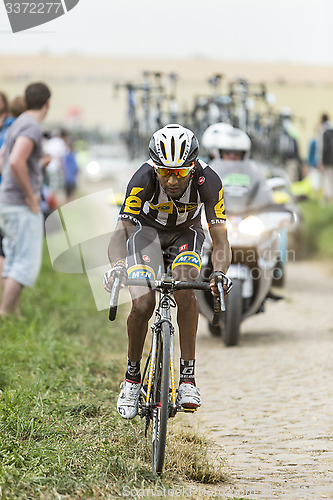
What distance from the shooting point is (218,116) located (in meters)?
15.0

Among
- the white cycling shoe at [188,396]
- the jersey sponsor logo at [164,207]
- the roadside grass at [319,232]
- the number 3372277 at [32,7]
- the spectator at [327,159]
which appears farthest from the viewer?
the spectator at [327,159]

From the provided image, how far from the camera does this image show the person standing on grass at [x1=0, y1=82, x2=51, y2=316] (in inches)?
348

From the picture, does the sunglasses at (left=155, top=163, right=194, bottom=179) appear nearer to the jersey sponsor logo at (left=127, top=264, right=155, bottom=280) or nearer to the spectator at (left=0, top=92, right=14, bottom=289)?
the jersey sponsor logo at (left=127, top=264, right=155, bottom=280)

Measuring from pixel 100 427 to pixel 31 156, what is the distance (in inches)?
145

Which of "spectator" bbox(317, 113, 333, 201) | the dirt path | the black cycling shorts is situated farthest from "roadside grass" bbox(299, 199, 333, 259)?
the black cycling shorts

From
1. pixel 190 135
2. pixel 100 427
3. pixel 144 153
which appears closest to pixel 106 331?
pixel 100 427

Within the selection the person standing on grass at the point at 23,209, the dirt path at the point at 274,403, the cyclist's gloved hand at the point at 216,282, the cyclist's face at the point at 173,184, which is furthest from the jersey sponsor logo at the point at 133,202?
the person standing on grass at the point at 23,209

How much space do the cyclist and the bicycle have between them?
0.22ft

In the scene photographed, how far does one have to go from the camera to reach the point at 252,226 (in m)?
9.48

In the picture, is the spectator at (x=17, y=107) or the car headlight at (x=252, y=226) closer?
the car headlight at (x=252, y=226)

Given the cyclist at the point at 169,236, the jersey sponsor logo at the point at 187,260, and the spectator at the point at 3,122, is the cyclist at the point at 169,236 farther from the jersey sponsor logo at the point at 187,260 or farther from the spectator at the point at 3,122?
the spectator at the point at 3,122

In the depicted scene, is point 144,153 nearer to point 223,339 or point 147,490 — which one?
point 223,339

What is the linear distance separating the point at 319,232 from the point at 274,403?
10.9 m

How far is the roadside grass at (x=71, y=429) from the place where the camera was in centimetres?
486
